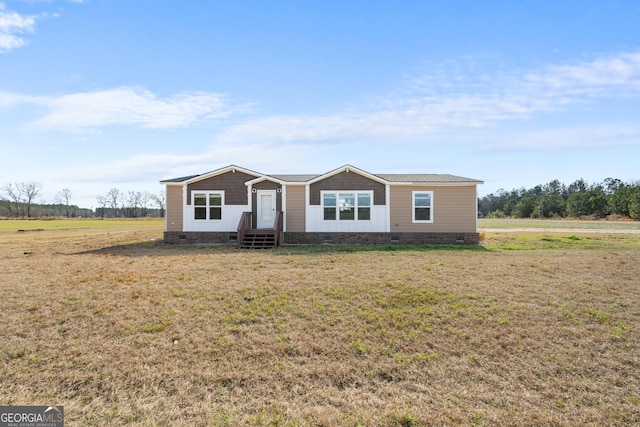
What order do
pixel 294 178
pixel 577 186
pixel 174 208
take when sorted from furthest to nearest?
pixel 577 186
pixel 294 178
pixel 174 208

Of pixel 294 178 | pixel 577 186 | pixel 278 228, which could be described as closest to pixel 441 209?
pixel 294 178

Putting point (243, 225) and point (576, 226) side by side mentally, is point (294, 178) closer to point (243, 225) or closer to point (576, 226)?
point (243, 225)

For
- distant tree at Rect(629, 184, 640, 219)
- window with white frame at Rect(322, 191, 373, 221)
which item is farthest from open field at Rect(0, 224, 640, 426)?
distant tree at Rect(629, 184, 640, 219)

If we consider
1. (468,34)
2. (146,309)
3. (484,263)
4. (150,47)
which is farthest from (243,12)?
(484,263)

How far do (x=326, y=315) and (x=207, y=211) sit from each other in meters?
12.7

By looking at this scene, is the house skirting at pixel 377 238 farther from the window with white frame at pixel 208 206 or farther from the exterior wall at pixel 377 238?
the window with white frame at pixel 208 206

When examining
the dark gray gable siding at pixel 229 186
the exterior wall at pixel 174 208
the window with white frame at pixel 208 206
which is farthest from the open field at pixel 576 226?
the exterior wall at pixel 174 208

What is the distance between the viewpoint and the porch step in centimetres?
1513

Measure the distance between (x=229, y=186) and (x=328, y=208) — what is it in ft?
16.1

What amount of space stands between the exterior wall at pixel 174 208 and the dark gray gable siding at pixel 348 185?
6.43 m

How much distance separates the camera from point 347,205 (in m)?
16.7

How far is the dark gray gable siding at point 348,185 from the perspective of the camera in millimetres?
16609

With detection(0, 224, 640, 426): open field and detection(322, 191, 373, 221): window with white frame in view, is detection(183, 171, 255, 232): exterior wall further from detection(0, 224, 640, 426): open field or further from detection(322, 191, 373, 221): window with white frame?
detection(0, 224, 640, 426): open field

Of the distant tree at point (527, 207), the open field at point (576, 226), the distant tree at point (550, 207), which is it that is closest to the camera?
the open field at point (576, 226)
